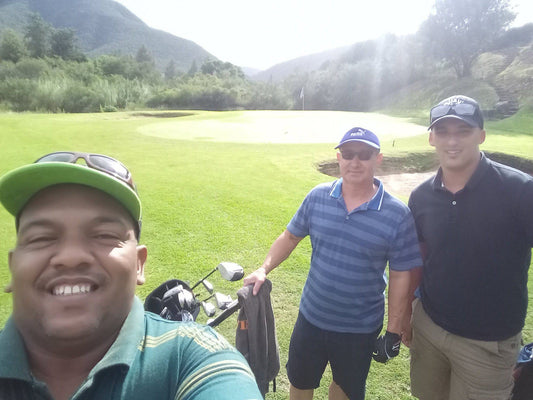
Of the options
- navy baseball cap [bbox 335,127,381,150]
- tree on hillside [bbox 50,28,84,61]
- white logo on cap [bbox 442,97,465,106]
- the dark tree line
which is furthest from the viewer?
tree on hillside [bbox 50,28,84,61]

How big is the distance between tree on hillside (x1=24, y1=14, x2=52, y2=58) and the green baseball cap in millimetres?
73561

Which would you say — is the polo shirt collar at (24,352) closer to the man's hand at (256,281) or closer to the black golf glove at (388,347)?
the man's hand at (256,281)

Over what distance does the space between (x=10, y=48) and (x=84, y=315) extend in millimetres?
69029

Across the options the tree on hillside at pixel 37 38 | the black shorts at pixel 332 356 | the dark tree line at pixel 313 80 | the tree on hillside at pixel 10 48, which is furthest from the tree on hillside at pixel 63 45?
the black shorts at pixel 332 356

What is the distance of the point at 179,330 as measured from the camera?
1266 millimetres

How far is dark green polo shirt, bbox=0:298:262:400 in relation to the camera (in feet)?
3.46

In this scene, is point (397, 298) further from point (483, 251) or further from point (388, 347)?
point (483, 251)

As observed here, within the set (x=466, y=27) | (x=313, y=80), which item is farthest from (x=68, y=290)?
(x=313, y=80)

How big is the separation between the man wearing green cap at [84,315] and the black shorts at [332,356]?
1321 millimetres

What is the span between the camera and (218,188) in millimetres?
7484

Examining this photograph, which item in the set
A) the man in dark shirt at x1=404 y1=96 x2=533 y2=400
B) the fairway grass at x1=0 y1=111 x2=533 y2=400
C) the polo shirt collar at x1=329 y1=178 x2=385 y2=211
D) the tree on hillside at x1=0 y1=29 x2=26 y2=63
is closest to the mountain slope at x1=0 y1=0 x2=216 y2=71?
the tree on hillside at x1=0 y1=29 x2=26 y2=63

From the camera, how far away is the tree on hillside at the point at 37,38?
61147 millimetres

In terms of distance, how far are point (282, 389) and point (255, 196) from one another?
4479 mm

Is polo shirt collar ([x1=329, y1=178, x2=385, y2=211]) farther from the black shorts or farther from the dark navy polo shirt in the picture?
the black shorts
